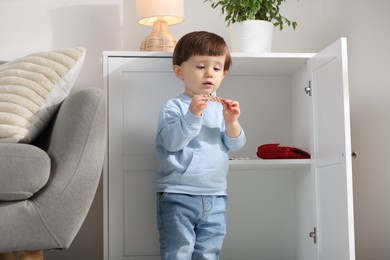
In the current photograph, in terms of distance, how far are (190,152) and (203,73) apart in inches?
10.0

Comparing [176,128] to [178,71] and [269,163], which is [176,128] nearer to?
[178,71]

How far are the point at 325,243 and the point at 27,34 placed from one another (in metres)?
1.44

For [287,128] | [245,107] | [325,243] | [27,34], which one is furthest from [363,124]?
[27,34]

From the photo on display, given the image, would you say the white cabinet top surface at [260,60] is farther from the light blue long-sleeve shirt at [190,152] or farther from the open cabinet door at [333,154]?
Result: the light blue long-sleeve shirt at [190,152]

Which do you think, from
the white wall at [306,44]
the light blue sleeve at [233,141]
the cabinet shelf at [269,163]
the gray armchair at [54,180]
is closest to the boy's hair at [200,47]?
the light blue sleeve at [233,141]

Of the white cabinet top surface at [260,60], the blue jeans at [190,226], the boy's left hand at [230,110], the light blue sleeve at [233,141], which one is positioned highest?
the white cabinet top surface at [260,60]

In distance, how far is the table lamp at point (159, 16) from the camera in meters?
2.52

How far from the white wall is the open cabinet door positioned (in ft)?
1.46

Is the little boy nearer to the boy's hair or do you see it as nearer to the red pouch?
the boy's hair

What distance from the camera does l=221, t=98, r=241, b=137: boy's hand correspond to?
6.65 feet

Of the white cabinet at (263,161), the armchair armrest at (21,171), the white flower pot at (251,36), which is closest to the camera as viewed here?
the armchair armrest at (21,171)

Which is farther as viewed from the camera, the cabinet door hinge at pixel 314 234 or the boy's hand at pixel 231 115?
the cabinet door hinge at pixel 314 234

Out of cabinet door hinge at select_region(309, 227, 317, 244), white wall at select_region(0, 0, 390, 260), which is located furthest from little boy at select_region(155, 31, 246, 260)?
white wall at select_region(0, 0, 390, 260)

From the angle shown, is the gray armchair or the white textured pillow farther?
the white textured pillow
